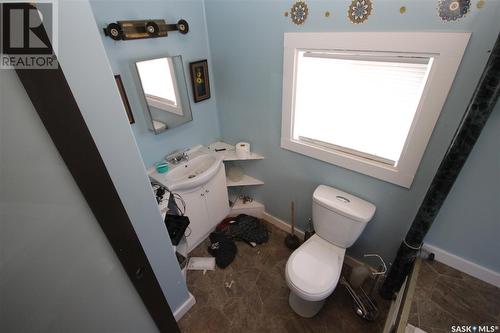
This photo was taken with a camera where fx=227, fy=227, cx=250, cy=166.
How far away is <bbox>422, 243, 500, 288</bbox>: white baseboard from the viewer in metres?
1.43

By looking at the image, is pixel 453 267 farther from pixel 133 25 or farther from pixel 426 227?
pixel 133 25

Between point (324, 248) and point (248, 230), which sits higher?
point (324, 248)

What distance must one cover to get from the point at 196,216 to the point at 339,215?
50.6 inches

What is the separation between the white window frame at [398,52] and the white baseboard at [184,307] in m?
1.54

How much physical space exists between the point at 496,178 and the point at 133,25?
239 centimetres

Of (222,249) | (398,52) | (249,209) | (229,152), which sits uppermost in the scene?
(398,52)

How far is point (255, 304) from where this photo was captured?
1.89m

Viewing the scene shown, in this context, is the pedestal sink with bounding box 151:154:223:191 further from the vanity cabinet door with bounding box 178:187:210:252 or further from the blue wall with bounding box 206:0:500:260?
the blue wall with bounding box 206:0:500:260

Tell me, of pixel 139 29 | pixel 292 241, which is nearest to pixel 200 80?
pixel 139 29

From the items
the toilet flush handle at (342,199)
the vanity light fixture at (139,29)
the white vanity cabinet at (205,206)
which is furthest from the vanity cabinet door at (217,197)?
the vanity light fixture at (139,29)

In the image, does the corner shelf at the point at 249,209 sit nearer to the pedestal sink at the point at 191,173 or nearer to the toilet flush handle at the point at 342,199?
the pedestal sink at the point at 191,173

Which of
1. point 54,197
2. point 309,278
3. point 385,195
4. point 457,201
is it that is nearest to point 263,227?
point 309,278

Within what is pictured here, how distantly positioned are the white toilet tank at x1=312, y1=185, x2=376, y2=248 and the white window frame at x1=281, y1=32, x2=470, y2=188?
244 millimetres

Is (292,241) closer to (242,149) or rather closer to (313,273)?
(313,273)
